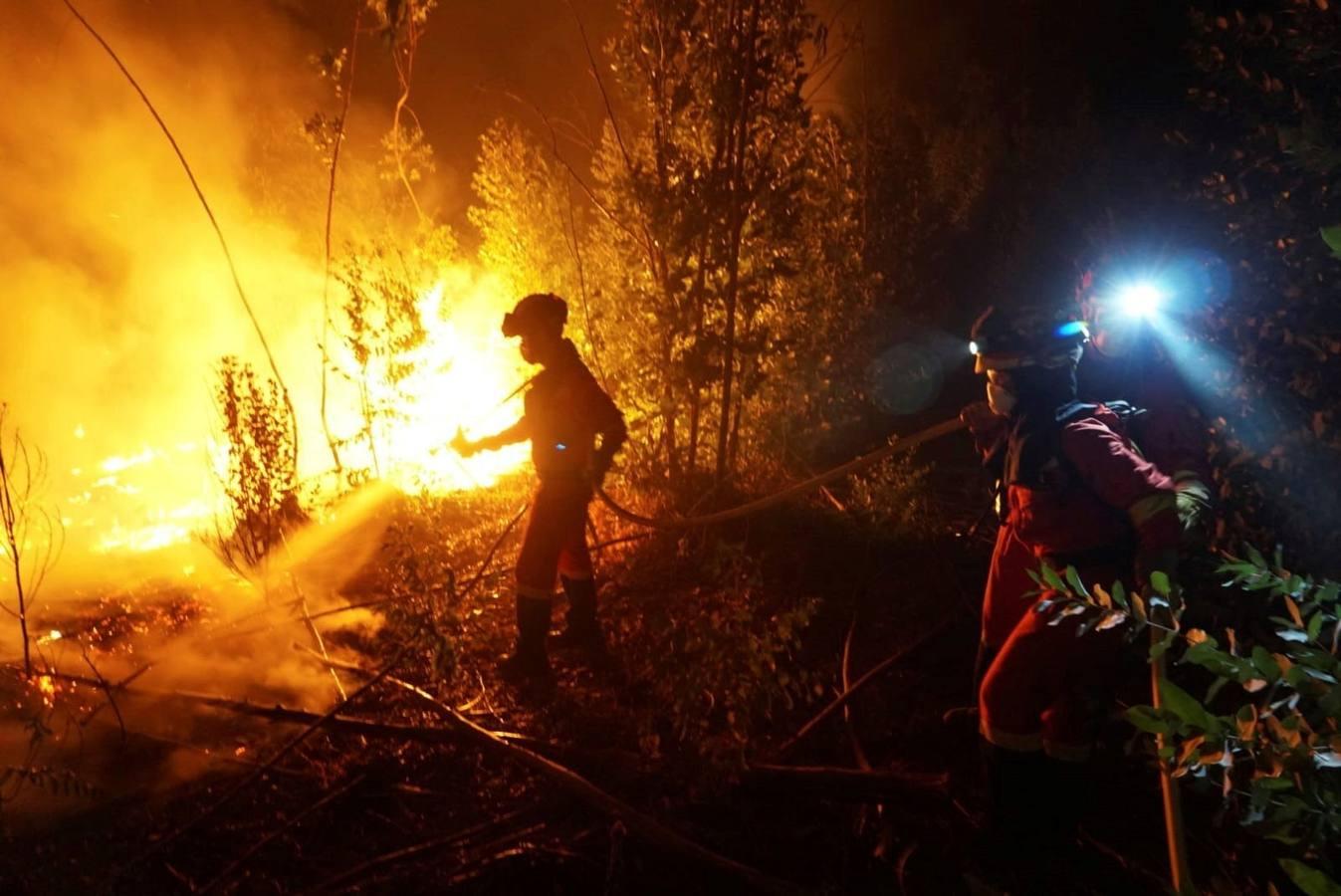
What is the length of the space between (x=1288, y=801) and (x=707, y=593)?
13.8 feet

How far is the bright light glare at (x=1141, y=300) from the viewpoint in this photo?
330 cm

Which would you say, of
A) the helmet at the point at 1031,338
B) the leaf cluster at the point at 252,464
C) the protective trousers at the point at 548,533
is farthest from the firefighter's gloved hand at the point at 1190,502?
the leaf cluster at the point at 252,464

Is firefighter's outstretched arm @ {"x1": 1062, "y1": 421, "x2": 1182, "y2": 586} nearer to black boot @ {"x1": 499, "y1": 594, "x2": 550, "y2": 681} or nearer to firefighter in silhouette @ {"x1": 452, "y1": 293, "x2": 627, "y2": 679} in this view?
firefighter in silhouette @ {"x1": 452, "y1": 293, "x2": 627, "y2": 679}

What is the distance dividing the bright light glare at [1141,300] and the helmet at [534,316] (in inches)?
116

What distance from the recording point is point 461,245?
11.6 metres

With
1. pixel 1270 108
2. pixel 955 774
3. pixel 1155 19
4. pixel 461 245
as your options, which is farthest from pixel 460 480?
pixel 1155 19

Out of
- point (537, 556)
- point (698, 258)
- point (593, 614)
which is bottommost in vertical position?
point (593, 614)

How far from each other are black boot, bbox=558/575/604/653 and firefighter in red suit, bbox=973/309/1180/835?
264 centimetres

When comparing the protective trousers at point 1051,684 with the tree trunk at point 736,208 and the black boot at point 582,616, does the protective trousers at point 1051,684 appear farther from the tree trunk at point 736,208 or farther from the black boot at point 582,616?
the tree trunk at point 736,208

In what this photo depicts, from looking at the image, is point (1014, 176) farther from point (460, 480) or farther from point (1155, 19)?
point (460, 480)

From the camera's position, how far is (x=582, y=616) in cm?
488

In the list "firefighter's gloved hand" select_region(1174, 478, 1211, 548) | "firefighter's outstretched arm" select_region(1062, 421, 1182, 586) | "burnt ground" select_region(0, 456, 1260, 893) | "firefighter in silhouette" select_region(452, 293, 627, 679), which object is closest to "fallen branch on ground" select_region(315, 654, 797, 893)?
"burnt ground" select_region(0, 456, 1260, 893)

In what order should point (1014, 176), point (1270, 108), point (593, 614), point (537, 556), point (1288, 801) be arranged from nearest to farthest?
point (1288, 801), point (1270, 108), point (537, 556), point (593, 614), point (1014, 176)

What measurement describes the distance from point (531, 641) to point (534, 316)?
2.01 metres
